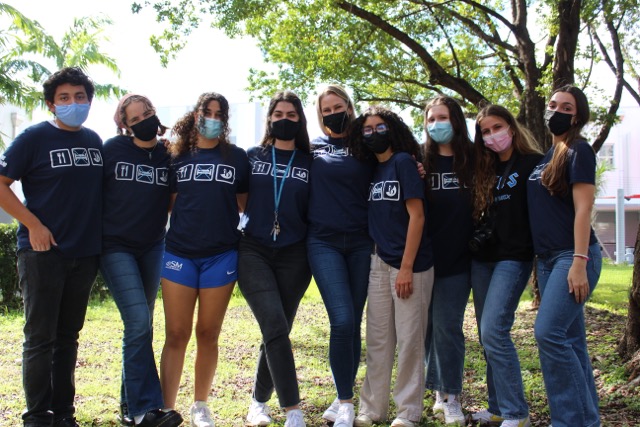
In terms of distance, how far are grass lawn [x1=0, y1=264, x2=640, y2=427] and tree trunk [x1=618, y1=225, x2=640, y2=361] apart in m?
0.18

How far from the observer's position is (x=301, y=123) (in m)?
4.84

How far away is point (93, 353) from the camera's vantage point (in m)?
7.64

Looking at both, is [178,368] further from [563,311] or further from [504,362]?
[563,311]

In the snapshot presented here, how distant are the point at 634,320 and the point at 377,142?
10.2 feet

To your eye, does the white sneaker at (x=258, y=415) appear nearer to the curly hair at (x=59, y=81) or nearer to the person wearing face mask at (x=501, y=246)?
the person wearing face mask at (x=501, y=246)

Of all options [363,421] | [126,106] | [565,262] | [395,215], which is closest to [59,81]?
[126,106]

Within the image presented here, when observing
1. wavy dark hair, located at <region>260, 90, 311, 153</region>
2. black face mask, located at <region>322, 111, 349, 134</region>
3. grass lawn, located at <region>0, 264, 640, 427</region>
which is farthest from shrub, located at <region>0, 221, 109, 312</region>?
black face mask, located at <region>322, 111, 349, 134</region>

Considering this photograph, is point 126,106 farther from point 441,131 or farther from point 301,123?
point 441,131

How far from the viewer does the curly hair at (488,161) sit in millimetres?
4500

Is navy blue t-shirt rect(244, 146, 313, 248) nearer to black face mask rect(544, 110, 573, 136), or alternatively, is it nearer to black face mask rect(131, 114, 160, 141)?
black face mask rect(131, 114, 160, 141)

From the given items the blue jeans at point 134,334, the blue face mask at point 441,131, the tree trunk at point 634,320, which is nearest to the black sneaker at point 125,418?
the blue jeans at point 134,334

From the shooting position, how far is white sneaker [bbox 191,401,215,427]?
4.49 metres

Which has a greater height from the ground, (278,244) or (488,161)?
(488,161)

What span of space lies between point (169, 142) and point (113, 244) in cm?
89
